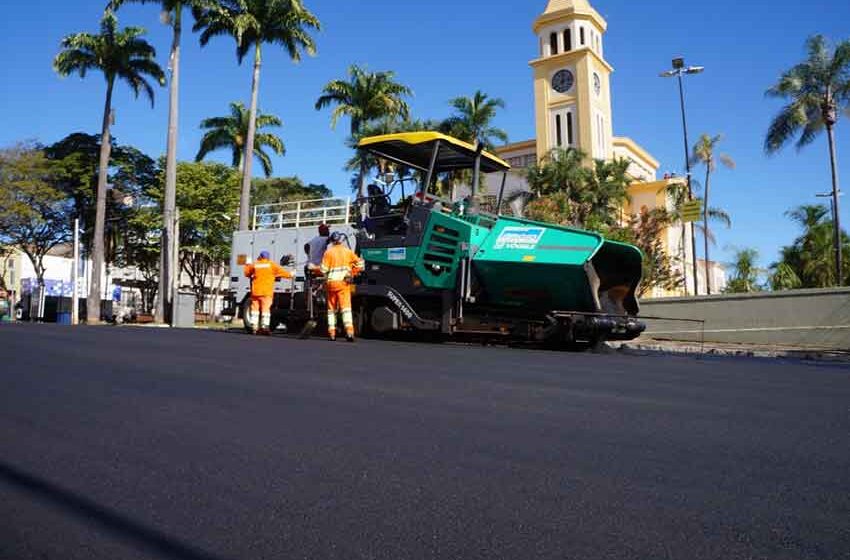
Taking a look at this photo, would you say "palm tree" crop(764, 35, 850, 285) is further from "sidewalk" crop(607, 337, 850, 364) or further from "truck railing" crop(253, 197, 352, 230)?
"truck railing" crop(253, 197, 352, 230)

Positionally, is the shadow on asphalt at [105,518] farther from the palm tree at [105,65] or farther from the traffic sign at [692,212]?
the palm tree at [105,65]

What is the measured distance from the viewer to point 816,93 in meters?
22.9

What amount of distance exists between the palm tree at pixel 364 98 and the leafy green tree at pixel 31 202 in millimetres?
17091

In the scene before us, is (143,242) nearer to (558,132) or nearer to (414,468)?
(558,132)

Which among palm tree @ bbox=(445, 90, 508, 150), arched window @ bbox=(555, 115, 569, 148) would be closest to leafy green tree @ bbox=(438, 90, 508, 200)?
palm tree @ bbox=(445, 90, 508, 150)

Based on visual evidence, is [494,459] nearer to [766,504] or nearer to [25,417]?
[766,504]

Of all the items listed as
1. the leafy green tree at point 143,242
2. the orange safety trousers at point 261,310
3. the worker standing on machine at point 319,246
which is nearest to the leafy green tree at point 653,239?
the worker standing on machine at point 319,246

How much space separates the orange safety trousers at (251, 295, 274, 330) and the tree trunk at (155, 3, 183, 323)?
15.3 meters

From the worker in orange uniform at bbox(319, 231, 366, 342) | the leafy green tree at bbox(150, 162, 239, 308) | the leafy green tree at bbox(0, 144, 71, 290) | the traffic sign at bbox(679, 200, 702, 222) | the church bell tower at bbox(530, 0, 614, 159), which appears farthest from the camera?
the church bell tower at bbox(530, 0, 614, 159)

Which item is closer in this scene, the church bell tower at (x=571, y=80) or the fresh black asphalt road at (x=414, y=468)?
the fresh black asphalt road at (x=414, y=468)

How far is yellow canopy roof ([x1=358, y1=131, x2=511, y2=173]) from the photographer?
1055 centimetres

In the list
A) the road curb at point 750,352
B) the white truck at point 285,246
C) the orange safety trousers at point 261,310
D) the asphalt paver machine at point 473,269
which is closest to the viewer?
the asphalt paver machine at point 473,269

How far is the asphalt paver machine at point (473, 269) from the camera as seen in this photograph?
941cm

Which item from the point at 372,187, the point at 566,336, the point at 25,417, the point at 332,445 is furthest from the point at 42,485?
the point at 372,187
